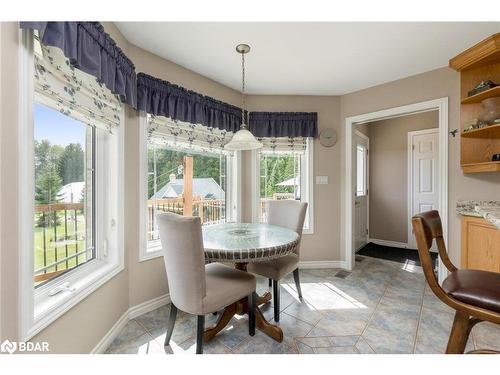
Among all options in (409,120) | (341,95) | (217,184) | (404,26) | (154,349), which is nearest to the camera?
(154,349)

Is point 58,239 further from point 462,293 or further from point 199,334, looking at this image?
point 462,293

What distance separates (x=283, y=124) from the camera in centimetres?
291

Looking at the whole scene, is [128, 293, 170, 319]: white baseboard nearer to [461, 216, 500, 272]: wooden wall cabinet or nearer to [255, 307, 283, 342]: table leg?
[255, 307, 283, 342]: table leg

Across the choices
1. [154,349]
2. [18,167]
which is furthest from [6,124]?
[154,349]

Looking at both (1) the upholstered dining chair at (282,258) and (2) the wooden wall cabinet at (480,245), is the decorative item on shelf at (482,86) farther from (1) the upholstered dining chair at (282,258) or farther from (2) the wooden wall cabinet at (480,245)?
(1) the upholstered dining chair at (282,258)

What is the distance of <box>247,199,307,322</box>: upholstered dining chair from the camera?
1870 millimetres

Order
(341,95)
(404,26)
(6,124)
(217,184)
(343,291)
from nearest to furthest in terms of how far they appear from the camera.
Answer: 1. (6,124)
2. (404,26)
3. (343,291)
4. (217,184)
5. (341,95)

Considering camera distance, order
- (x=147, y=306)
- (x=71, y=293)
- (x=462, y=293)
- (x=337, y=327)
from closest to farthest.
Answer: (x=462, y=293), (x=71, y=293), (x=337, y=327), (x=147, y=306)

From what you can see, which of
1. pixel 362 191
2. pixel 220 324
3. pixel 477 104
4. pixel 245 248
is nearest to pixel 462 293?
pixel 245 248

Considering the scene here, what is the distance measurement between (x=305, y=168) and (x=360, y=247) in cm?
194

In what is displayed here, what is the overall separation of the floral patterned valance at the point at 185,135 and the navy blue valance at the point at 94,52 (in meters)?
0.32

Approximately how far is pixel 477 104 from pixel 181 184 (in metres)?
2.99

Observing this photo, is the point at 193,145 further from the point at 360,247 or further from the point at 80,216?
the point at 360,247
